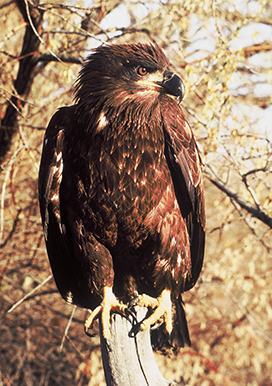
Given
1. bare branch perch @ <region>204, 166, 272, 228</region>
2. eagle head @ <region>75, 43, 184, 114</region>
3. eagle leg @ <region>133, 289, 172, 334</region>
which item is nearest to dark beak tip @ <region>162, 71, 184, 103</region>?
eagle head @ <region>75, 43, 184, 114</region>

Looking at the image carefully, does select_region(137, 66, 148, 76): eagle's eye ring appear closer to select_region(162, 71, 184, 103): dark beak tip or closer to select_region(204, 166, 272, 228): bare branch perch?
select_region(162, 71, 184, 103): dark beak tip

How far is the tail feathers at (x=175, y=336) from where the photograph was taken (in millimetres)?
2523

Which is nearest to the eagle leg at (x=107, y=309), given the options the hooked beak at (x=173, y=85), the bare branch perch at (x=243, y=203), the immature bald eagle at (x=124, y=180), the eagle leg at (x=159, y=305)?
the immature bald eagle at (x=124, y=180)

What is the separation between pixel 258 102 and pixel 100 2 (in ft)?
11.7

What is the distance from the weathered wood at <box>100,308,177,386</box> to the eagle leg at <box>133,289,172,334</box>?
0.09 m

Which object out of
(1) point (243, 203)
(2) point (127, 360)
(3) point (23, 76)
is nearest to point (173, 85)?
(2) point (127, 360)

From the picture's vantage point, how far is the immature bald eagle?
6.64 feet

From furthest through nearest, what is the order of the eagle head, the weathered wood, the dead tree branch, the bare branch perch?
the dead tree branch → the bare branch perch → the eagle head → the weathered wood

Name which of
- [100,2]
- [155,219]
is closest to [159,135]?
[155,219]

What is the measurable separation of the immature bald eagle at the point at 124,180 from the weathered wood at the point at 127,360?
0.33ft

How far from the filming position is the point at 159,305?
218cm

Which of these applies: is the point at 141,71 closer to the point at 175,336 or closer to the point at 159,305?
the point at 159,305

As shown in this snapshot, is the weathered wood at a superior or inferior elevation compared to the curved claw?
inferior

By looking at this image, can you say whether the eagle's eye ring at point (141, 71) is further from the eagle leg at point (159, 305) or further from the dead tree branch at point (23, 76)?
the dead tree branch at point (23, 76)
